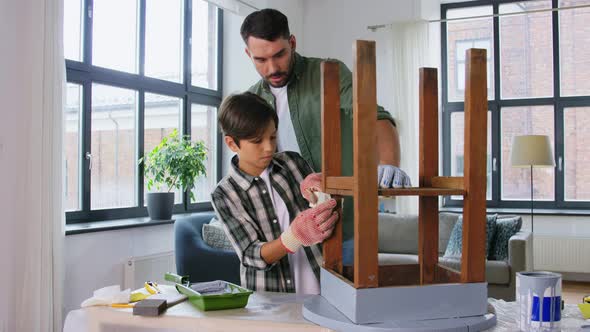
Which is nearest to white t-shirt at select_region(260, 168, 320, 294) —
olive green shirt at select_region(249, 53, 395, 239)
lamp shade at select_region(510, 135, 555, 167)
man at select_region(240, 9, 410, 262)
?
man at select_region(240, 9, 410, 262)

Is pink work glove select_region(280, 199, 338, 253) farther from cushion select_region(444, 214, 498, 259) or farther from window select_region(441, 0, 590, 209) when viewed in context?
window select_region(441, 0, 590, 209)

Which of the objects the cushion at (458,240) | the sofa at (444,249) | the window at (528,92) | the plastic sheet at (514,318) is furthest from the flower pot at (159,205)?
the plastic sheet at (514,318)

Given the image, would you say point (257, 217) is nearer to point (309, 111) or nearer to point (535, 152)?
point (309, 111)

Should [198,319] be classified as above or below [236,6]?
below

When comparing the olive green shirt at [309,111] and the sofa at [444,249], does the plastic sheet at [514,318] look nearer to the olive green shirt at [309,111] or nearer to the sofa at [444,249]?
the olive green shirt at [309,111]

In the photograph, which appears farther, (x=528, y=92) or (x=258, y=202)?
(x=528, y=92)

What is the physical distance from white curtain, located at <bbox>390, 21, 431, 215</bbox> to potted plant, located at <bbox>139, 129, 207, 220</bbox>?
7.48 feet

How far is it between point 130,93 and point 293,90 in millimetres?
3025

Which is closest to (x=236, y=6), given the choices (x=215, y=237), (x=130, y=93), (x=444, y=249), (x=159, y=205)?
(x=130, y=93)

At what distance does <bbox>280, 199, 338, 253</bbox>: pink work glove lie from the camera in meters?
1.41

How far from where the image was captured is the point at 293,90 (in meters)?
2.02

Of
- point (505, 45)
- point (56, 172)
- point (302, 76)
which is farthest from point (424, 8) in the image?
point (302, 76)

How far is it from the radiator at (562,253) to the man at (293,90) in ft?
15.0

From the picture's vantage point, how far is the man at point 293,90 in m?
1.84
